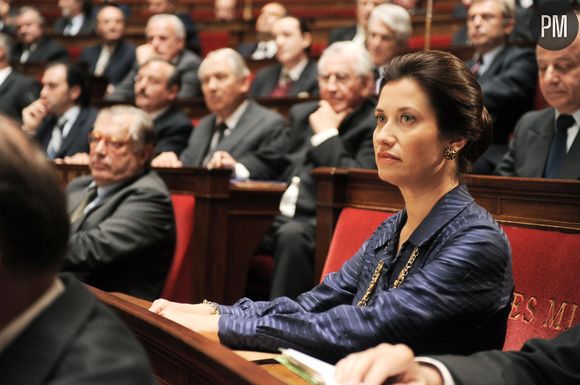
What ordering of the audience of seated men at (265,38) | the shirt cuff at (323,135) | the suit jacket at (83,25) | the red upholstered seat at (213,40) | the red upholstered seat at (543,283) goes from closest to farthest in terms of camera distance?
the red upholstered seat at (543,283), the shirt cuff at (323,135), the audience of seated men at (265,38), the red upholstered seat at (213,40), the suit jacket at (83,25)

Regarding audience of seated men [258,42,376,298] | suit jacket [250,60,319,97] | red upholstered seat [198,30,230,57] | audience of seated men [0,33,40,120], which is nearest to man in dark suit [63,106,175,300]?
audience of seated men [258,42,376,298]

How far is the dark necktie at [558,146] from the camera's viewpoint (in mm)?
1647

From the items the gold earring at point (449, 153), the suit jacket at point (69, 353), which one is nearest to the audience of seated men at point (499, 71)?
the gold earring at point (449, 153)

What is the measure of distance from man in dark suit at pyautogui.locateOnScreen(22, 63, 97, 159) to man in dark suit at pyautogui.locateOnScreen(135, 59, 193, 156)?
223 millimetres

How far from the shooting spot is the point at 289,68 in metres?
3.22

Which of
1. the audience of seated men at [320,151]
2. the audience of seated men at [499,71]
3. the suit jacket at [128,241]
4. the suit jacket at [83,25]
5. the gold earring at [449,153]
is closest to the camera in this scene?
the gold earring at [449,153]

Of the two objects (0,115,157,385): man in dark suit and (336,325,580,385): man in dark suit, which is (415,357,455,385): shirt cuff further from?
(0,115,157,385): man in dark suit

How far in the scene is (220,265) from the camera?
1.94 metres

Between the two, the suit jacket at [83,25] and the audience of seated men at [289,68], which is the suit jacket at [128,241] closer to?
the audience of seated men at [289,68]

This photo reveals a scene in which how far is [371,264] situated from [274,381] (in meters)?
0.44

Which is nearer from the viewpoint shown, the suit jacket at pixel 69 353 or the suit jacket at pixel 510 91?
the suit jacket at pixel 69 353

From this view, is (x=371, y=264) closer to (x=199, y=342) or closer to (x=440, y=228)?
(x=440, y=228)

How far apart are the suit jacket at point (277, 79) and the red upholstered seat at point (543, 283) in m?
1.89

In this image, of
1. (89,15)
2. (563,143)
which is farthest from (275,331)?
(89,15)
